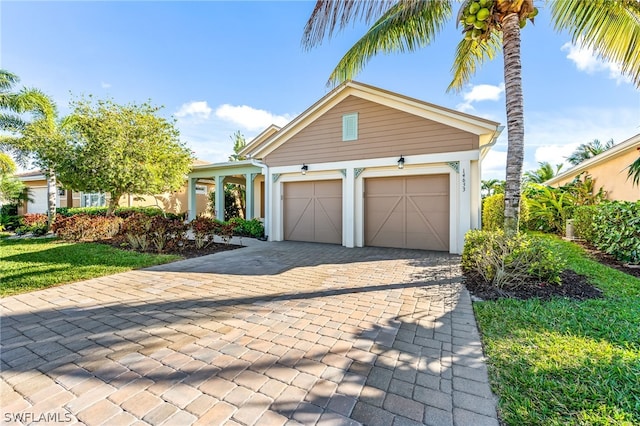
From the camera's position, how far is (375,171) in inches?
362

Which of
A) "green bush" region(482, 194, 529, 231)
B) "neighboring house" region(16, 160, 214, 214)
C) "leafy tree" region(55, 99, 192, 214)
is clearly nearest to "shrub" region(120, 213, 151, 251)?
"leafy tree" region(55, 99, 192, 214)

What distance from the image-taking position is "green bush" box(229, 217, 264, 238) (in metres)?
11.5

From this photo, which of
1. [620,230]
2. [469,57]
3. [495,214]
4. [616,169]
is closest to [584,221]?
[495,214]

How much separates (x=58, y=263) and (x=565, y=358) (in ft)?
31.5

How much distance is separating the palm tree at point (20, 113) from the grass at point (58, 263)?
21.4 ft

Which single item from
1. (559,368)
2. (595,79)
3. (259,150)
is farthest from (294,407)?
(595,79)

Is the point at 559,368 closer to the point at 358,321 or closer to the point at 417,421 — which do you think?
the point at 417,421

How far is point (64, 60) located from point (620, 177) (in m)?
20.6

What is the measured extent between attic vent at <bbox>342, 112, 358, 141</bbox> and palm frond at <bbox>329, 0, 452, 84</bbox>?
1.90 metres

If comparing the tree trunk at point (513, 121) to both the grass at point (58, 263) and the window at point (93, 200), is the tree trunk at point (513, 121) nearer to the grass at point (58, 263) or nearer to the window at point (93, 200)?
the grass at point (58, 263)

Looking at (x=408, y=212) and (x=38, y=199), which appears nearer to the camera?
(x=408, y=212)

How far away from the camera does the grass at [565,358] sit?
1921 millimetres

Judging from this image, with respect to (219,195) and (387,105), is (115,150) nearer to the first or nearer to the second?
(219,195)

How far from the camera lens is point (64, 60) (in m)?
9.44
